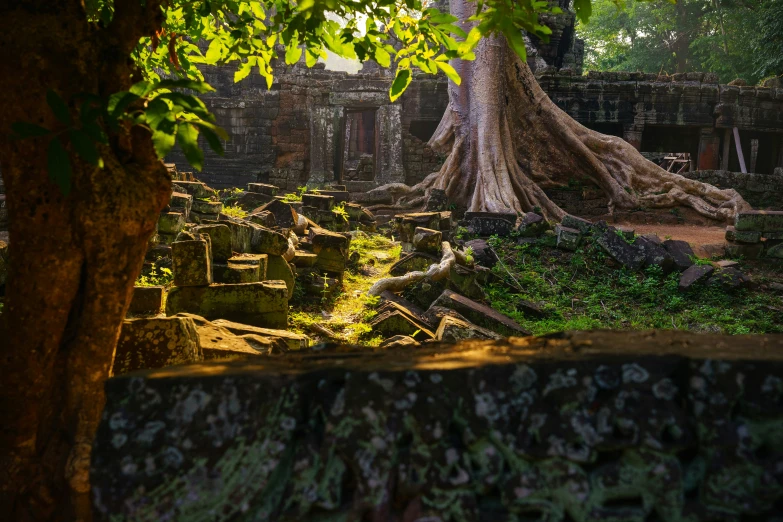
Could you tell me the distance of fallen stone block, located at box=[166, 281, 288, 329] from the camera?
13.1 ft

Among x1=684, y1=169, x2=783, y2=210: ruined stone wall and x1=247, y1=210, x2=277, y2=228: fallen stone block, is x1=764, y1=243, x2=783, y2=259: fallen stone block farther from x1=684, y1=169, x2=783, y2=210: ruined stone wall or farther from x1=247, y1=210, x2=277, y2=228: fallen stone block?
x1=247, y1=210, x2=277, y2=228: fallen stone block

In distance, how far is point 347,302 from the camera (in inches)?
238

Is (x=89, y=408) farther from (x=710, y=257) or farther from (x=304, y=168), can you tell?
(x=304, y=168)

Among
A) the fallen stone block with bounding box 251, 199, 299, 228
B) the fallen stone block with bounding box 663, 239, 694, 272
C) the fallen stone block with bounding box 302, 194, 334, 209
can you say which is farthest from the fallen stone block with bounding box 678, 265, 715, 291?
the fallen stone block with bounding box 302, 194, 334, 209

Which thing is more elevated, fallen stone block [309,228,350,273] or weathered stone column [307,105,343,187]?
weathered stone column [307,105,343,187]

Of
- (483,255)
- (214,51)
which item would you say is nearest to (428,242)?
(483,255)

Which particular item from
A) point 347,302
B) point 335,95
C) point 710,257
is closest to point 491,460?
point 347,302

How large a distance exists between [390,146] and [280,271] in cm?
1038

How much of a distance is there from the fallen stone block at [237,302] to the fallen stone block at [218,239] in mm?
511

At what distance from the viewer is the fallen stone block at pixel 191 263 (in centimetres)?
394

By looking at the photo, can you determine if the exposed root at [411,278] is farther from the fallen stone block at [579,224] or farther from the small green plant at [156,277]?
the fallen stone block at [579,224]

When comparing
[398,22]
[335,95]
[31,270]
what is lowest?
[31,270]

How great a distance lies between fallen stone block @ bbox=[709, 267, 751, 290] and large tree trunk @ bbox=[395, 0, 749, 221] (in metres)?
4.28

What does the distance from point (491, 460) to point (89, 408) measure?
4.32 ft
